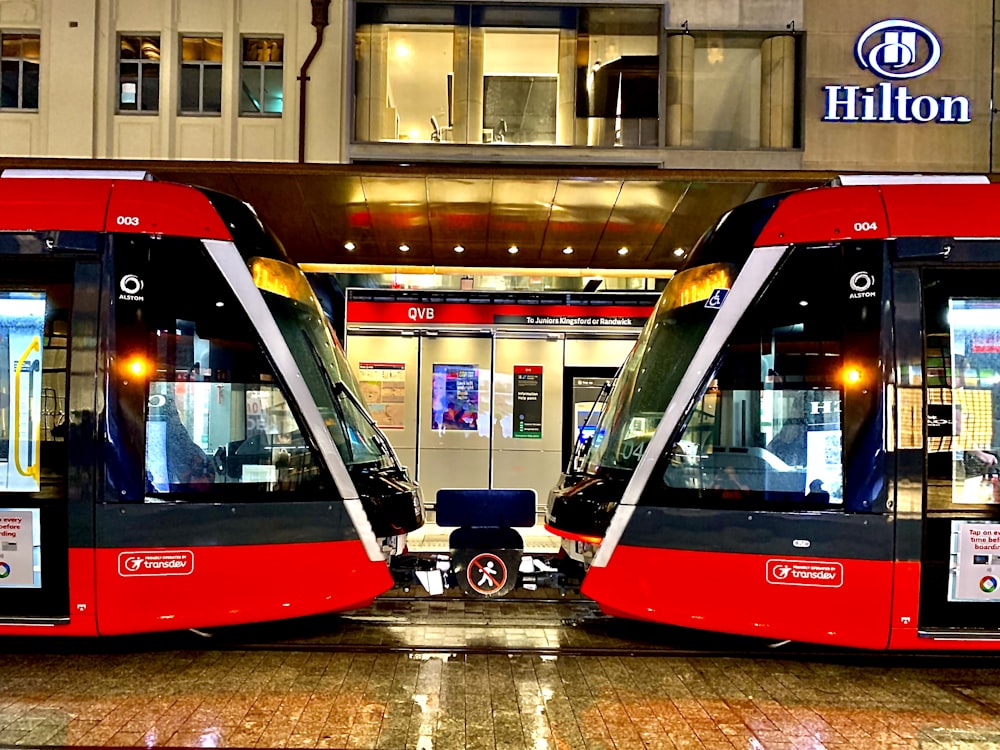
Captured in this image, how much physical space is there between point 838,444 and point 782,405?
0.42 m

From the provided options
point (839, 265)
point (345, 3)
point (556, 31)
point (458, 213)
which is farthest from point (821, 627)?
point (345, 3)

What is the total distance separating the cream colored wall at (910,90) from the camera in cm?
1230

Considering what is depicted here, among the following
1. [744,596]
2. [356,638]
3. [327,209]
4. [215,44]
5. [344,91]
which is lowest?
[356,638]

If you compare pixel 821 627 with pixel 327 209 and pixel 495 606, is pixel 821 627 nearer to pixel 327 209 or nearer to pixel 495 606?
pixel 495 606

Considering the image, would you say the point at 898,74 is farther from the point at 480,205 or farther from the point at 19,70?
the point at 19,70

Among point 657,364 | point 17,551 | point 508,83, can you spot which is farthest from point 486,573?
point 508,83

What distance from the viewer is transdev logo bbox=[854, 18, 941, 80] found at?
12203 mm

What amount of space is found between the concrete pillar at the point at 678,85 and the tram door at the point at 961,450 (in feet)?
25.5

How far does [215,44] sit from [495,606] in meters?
10.1

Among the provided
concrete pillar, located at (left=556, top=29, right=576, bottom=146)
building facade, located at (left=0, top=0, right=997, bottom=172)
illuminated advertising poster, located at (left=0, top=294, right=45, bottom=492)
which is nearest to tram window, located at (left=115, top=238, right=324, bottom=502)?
illuminated advertising poster, located at (left=0, top=294, right=45, bottom=492)

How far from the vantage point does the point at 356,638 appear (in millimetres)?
6207

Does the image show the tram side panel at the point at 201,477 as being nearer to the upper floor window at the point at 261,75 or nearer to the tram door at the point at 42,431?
the tram door at the point at 42,431

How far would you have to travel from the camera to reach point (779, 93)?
1253cm

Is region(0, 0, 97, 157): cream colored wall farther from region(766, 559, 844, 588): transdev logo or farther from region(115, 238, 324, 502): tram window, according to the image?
region(766, 559, 844, 588): transdev logo
